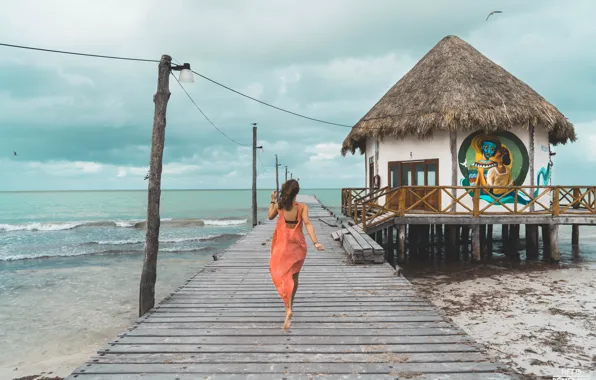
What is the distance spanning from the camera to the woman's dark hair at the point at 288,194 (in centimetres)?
488

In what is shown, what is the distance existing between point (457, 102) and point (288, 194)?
11.4 metres

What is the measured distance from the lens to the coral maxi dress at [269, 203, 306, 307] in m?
4.81

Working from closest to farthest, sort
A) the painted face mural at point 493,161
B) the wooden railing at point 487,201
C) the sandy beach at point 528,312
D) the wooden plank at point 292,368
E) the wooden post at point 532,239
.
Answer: the wooden plank at point 292,368 < the sandy beach at point 528,312 < the wooden railing at point 487,201 < the painted face mural at point 493,161 < the wooden post at point 532,239

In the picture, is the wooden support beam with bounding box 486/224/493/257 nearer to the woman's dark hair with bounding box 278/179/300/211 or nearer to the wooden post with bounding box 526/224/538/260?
the wooden post with bounding box 526/224/538/260

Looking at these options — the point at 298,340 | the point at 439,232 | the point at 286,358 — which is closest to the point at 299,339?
the point at 298,340

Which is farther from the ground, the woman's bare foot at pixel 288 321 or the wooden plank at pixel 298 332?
the woman's bare foot at pixel 288 321

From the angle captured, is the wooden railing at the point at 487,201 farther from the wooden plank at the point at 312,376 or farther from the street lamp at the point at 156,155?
the wooden plank at the point at 312,376

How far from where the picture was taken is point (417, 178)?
49.5ft

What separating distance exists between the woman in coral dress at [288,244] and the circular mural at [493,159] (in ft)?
36.3

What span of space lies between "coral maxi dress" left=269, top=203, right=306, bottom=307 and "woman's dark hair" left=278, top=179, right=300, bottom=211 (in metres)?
0.09

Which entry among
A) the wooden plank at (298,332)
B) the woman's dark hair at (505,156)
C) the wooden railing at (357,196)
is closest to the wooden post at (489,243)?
the woman's dark hair at (505,156)

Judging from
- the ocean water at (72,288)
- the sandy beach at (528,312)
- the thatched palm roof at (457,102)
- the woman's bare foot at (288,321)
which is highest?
the thatched palm roof at (457,102)

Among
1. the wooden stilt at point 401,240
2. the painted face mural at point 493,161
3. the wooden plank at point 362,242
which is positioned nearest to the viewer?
the wooden plank at point 362,242

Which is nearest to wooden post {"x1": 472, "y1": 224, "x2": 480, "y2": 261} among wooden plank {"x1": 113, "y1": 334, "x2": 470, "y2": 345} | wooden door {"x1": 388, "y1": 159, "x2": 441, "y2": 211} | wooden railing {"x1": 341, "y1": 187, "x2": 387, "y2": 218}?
wooden door {"x1": 388, "y1": 159, "x2": 441, "y2": 211}
